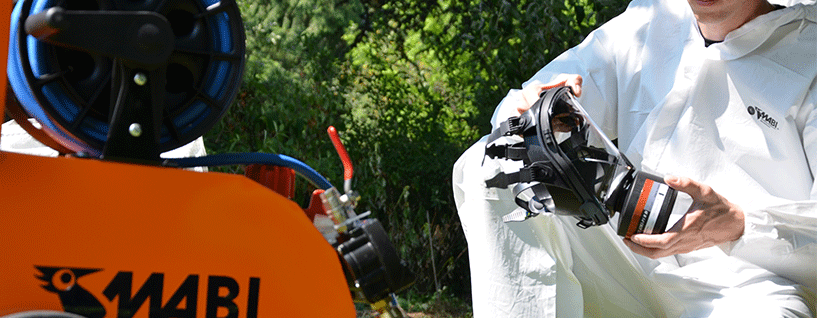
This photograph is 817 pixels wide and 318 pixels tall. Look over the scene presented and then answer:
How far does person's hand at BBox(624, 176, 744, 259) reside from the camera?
1.74 metres

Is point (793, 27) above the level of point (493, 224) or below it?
above

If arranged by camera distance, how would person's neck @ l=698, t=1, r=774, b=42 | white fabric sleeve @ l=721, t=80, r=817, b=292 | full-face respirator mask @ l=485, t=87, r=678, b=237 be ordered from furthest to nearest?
person's neck @ l=698, t=1, r=774, b=42 < white fabric sleeve @ l=721, t=80, r=817, b=292 < full-face respirator mask @ l=485, t=87, r=678, b=237

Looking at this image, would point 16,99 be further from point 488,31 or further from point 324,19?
point 324,19

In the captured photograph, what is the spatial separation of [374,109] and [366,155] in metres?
0.33

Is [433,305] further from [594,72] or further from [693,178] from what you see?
[693,178]

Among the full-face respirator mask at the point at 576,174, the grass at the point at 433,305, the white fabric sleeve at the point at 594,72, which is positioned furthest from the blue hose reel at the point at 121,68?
the grass at the point at 433,305

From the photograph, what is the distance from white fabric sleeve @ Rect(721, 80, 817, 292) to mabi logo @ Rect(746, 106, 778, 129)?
195 millimetres

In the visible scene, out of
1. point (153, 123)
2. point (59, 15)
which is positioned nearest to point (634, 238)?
point (153, 123)

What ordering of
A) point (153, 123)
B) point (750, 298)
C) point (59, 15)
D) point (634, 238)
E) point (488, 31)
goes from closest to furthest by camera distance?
point (59, 15), point (153, 123), point (634, 238), point (750, 298), point (488, 31)

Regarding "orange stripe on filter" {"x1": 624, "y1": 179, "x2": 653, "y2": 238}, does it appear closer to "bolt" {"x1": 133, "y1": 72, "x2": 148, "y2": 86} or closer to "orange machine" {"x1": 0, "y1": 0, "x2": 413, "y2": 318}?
"orange machine" {"x1": 0, "y1": 0, "x2": 413, "y2": 318}

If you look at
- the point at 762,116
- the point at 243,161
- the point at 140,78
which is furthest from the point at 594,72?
the point at 140,78

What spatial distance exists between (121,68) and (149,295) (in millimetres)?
315

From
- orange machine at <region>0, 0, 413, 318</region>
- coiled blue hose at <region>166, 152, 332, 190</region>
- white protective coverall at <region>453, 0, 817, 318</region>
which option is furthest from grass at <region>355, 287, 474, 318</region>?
orange machine at <region>0, 0, 413, 318</region>

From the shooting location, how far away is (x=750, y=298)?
6.23ft
